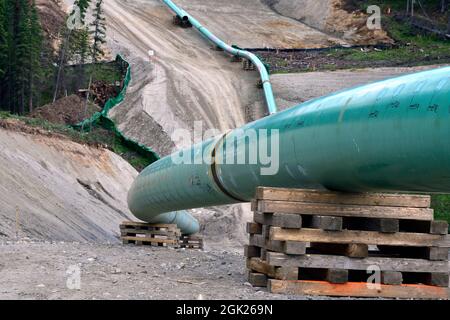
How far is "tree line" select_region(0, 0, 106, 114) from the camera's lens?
4091 cm

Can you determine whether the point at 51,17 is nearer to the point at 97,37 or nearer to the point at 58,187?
the point at 97,37

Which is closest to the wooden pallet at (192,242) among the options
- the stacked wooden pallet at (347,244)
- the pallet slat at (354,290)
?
the stacked wooden pallet at (347,244)

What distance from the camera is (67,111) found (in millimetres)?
39750

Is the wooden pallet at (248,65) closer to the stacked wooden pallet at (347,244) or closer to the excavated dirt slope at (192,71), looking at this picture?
the excavated dirt slope at (192,71)

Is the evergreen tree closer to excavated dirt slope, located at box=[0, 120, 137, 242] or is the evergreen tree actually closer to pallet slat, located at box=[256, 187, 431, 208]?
excavated dirt slope, located at box=[0, 120, 137, 242]

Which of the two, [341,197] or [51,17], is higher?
[51,17]

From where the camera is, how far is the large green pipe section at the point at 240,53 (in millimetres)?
41709

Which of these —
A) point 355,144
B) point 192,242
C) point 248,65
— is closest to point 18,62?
point 248,65

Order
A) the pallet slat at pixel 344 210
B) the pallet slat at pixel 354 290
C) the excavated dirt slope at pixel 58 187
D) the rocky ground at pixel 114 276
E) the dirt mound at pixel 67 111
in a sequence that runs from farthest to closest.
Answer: the dirt mound at pixel 67 111 < the excavated dirt slope at pixel 58 187 < the pallet slat at pixel 344 210 < the pallet slat at pixel 354 290 < the rocky ground at pixel 114 276

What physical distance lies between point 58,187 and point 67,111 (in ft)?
50.6

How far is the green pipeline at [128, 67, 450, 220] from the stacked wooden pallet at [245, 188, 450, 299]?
43 centimetres

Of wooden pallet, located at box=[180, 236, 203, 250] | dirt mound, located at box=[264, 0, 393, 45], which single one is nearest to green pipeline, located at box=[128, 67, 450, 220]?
wooden pallet, located at box=[180, 236, 203, 250]

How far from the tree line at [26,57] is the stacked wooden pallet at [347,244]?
31.7 meters
